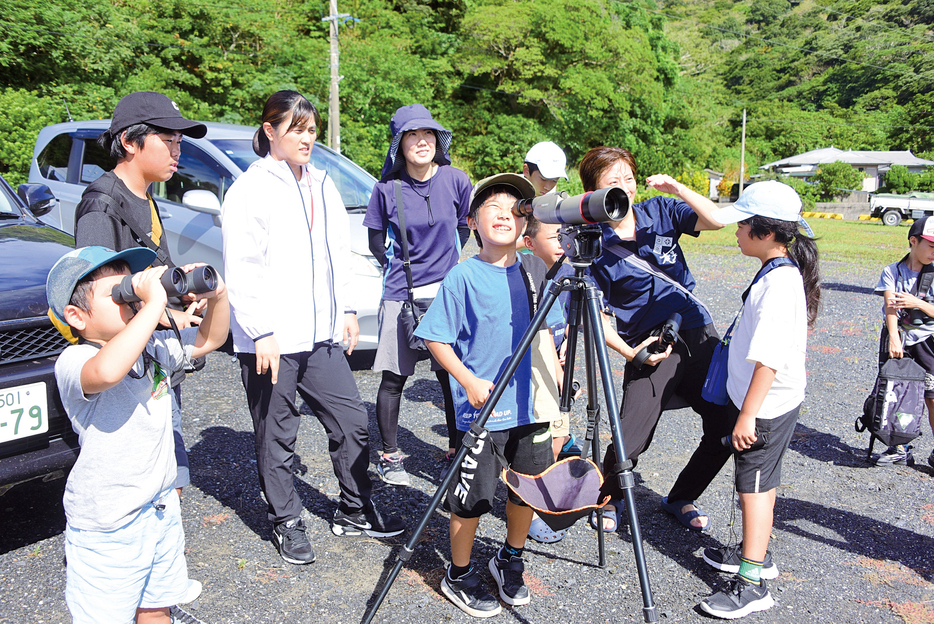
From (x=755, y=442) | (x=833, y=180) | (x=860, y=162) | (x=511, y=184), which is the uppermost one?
(x=860, y=162)

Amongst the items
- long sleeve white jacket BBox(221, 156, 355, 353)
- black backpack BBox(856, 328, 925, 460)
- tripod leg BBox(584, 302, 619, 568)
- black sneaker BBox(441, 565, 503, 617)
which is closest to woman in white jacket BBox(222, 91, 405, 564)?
long sleeve white jacket BBox(221, 156, 355, 353)

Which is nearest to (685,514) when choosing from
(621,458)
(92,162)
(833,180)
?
(621,458)

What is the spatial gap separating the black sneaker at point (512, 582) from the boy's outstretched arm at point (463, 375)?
0.78 meters

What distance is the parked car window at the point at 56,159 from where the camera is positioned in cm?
661

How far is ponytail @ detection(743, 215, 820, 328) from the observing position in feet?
8.59

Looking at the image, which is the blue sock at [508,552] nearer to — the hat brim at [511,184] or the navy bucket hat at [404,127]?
the hat brim at [511,184]

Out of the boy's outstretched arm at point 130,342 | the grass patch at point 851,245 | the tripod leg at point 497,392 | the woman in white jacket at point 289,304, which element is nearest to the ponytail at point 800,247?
the tripod leg at point 497,392

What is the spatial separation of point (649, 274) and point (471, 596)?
160cm

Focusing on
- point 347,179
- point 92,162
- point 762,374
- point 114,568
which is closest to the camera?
point 114,568

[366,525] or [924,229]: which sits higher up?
[924,229]

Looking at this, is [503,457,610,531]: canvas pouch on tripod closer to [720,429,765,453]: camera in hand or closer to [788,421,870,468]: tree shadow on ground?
[720,429,765,453]: camera in hand

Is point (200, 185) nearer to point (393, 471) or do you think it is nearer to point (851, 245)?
point (393, 471)

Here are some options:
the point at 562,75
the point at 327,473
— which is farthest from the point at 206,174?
the point at 562,75

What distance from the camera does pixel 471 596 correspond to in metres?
2.59
